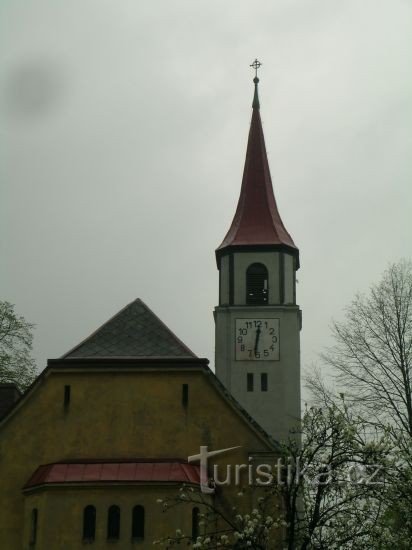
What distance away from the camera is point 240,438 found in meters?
28.6

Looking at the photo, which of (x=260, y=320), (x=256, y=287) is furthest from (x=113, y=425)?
(x=256, y=287)

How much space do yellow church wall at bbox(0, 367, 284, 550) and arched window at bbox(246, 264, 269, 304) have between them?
19435 millimetres

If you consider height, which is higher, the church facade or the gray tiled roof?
the gray tiled roof

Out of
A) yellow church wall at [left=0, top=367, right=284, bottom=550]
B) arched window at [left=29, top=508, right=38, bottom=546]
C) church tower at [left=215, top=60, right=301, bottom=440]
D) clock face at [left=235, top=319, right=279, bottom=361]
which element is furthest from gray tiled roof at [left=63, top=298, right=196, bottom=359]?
clock face at [left=235, top=319, right=279, bottom=361]

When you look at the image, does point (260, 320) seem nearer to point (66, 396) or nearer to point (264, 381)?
point (264, 381)

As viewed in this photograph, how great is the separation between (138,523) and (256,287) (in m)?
23.3

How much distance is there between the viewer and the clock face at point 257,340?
47156mm

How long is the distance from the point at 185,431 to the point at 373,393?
18.7 ft

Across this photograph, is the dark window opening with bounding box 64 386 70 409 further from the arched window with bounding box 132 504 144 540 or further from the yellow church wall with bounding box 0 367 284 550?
the arched window with bounding box 132 504 144 540

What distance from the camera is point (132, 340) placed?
3034 cm

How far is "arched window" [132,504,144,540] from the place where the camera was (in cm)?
2631

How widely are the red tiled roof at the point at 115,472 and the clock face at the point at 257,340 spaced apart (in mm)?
19172

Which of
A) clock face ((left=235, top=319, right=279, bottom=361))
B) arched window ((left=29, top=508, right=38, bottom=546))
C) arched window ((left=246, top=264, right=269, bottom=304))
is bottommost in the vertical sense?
arched window ((left=29, top=508, right=38, bottom=546))

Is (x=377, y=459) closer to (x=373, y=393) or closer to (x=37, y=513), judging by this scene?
(x=373, y=393)
